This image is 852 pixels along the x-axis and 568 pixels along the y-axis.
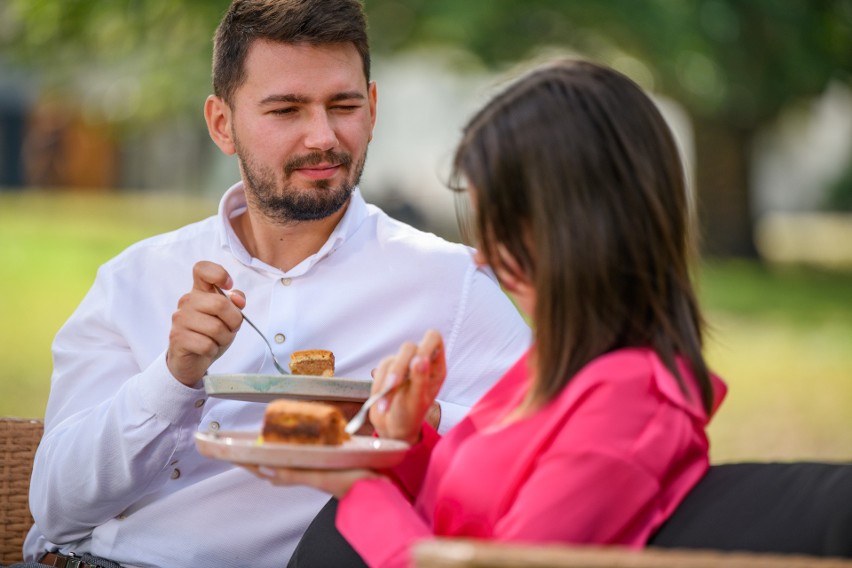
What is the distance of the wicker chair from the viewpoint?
3211mm

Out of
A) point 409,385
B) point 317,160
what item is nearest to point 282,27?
point 317,160

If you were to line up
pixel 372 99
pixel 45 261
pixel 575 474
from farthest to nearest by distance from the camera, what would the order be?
pixel 45 261 < pixel 372 99 < pixel 575 474

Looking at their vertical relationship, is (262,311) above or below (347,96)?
below

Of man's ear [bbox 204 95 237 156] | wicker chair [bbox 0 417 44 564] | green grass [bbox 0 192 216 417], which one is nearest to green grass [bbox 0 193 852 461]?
green grass [bbox 0 192 216 417]

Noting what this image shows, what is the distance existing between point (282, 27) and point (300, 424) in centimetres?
135

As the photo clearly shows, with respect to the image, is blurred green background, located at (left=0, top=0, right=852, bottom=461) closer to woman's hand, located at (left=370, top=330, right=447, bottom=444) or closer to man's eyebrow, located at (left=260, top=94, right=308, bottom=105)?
woman's hand, located at (left=370, top=330, right=447, bottom=444)

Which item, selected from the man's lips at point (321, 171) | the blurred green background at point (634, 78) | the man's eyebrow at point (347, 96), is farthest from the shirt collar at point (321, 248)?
the blurred green background at point (634, 78)

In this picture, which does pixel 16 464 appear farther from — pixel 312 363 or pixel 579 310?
pixel 579 310

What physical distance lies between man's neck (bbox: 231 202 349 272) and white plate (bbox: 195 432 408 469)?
3.62 feet

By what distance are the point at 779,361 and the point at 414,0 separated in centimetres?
507

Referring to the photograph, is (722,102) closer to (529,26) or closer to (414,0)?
(529,26)

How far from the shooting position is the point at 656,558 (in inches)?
64.2

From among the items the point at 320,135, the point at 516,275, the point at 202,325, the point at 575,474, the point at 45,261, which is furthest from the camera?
the point at 45,261

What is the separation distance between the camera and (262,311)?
10.3 ft
